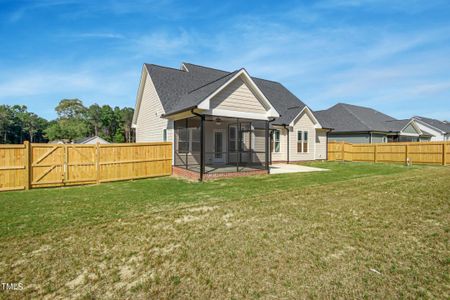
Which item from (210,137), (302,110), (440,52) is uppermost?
(440,52)

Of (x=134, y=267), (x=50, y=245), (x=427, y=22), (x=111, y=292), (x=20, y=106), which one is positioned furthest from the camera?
(x=20, y=106)

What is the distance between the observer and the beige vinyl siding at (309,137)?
1772 cm

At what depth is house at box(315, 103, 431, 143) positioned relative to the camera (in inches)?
929

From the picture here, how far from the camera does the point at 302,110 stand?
703 inches

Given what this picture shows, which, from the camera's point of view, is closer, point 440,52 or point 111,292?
point 111,292

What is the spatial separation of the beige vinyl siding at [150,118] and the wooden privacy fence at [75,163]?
1978 mm

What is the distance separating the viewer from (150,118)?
50.2 feet

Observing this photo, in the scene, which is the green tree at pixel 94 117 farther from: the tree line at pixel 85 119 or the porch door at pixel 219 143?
the porch door at pixel 219 143

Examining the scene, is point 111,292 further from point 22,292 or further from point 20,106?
point 20,106

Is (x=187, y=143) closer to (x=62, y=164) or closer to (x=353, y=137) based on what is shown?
(x=62, y=164)

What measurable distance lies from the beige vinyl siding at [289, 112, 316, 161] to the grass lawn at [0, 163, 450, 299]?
1117 cm

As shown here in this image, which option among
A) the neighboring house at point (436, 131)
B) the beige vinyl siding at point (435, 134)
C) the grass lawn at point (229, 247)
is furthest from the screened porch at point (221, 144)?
the neighboring house at point (436, 131)

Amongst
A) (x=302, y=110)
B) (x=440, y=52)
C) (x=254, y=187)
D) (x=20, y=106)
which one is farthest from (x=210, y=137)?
(x=20, y=106)

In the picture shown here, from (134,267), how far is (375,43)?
16262 millimetres
